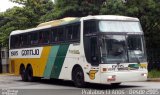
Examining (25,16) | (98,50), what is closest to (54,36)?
(98,50)

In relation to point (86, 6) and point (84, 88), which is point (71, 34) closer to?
point (84, 88)

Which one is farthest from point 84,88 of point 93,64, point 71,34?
point 71,34

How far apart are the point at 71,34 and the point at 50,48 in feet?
9.29

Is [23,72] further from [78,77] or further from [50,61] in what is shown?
[78,77]

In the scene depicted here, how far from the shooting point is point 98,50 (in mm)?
19047

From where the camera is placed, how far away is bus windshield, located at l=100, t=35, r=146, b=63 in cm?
1895

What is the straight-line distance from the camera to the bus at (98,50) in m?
19.0

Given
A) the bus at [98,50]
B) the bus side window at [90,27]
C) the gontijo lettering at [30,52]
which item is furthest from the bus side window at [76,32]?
the gontijo lettering at [30,52]

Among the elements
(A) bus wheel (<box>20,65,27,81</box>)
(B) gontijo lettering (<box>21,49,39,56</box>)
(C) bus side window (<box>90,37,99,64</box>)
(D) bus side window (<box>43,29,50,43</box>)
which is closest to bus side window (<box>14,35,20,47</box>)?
(B) gontijo lettering (<box>21,49,39,56</box>)

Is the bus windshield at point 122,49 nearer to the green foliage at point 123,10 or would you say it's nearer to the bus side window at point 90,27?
the bus side window at point 90,27

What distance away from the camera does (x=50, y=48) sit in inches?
944

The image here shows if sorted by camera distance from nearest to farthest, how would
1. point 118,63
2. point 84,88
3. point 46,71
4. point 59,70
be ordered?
point 118,63, point 84,88, point 59,70, point 46,71

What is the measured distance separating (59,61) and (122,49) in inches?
190

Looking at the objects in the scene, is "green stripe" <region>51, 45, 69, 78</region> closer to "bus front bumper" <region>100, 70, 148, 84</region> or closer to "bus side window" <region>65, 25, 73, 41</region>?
"bus side window" <region>65, 25, 73, 41</region>
